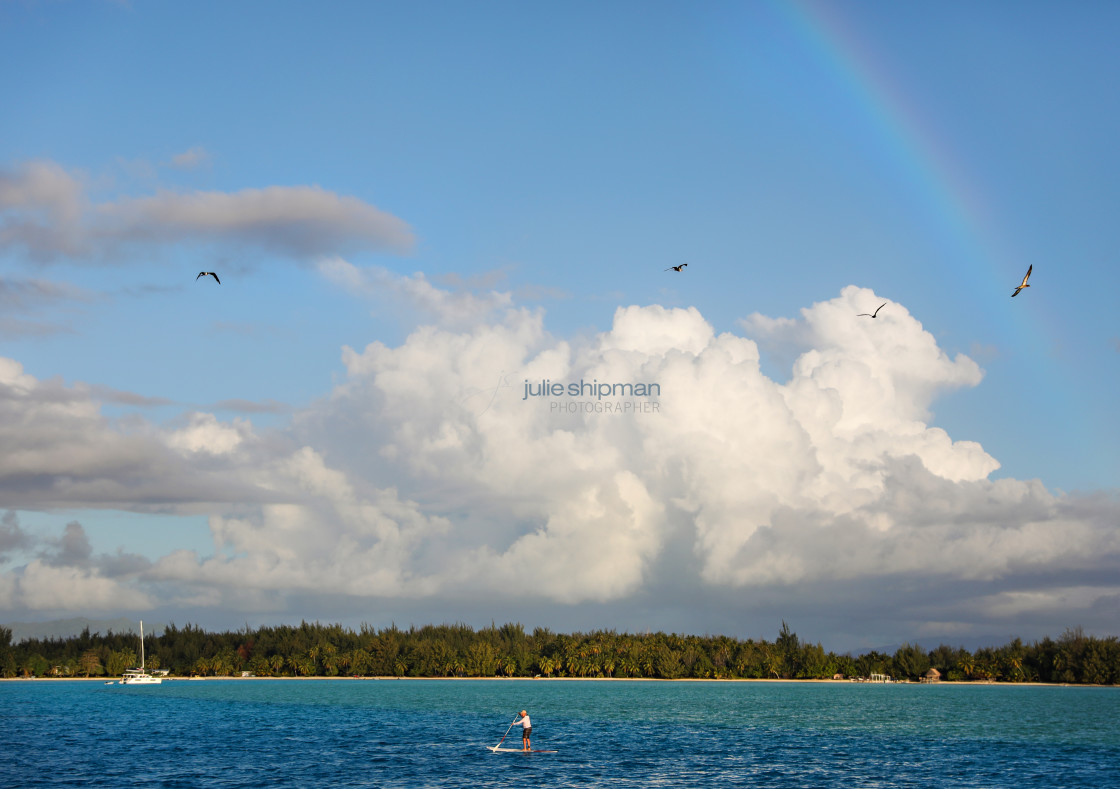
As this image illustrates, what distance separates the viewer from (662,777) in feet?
218

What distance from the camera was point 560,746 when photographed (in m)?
86.6

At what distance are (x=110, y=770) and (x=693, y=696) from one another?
141 metres

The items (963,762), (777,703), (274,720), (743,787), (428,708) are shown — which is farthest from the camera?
(777,703)

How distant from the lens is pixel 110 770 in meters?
70.8

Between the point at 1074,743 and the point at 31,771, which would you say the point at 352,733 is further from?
the point at 1074,743

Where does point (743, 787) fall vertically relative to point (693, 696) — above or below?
above

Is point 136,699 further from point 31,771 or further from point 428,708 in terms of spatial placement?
point 31,771

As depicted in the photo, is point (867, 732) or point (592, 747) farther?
point (867, 732)

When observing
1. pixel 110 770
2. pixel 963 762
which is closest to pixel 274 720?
pixel 110 770

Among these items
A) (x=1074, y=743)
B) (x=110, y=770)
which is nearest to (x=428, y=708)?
(x=110, y=770)

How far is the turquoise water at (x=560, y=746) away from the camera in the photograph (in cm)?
6744

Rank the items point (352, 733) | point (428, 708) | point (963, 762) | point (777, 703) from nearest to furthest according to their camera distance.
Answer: point (963, 762) → point (352, 733) → point (428, 708) → point (777, 703)

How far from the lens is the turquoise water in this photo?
6744 centimetres

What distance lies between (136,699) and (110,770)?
127527 mm
